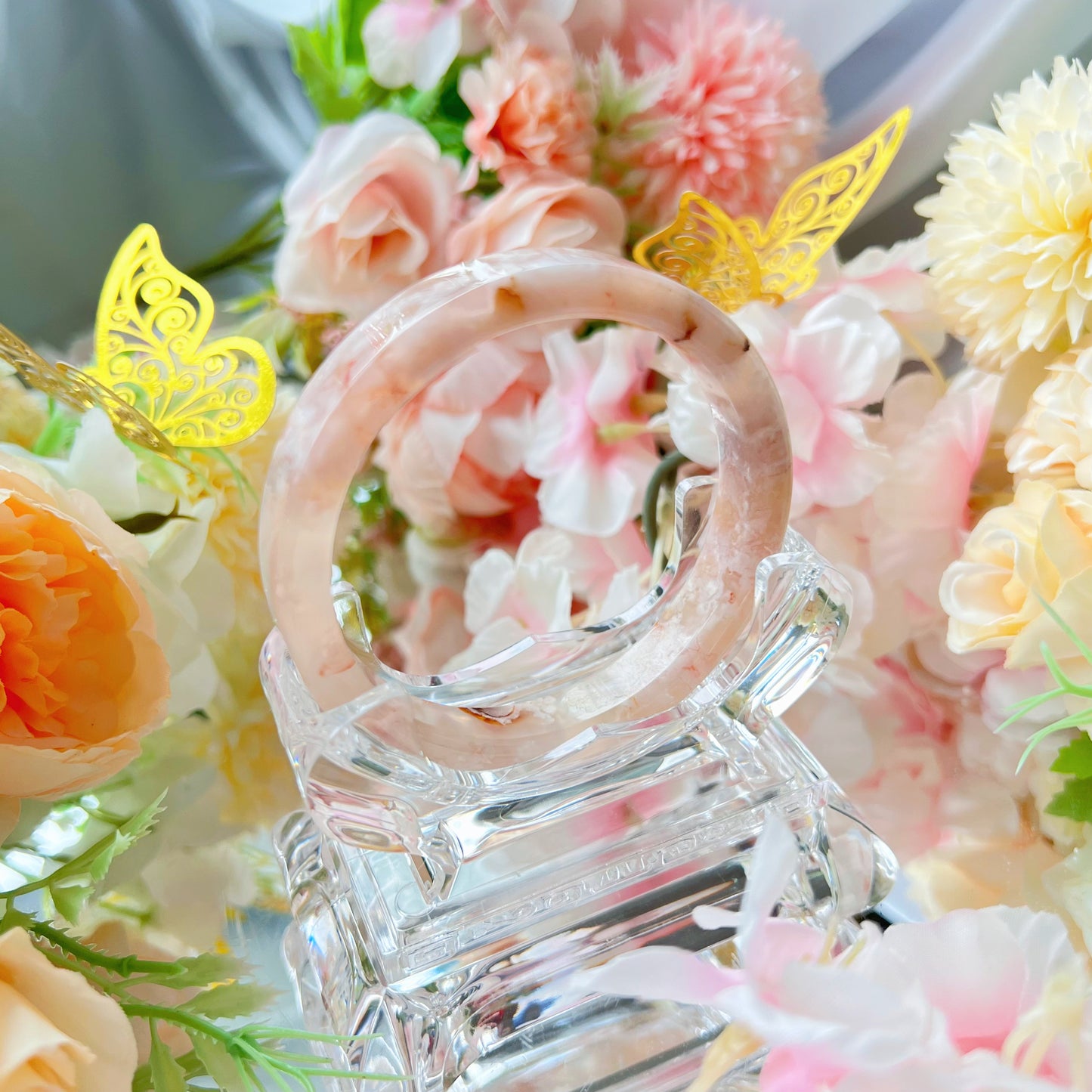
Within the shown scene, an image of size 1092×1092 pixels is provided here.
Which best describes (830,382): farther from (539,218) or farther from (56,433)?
(56,433)

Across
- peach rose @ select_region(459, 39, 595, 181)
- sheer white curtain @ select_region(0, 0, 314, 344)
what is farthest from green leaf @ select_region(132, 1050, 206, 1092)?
sheer white curtain @ select_region(0, 0, 314, 344)

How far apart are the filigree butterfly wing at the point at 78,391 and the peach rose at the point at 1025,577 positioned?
28 centimetres

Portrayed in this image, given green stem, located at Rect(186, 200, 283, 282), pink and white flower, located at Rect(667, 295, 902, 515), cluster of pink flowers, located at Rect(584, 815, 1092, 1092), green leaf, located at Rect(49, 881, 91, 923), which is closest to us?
cluster of pink flowers, located at Rect(584, 815, 1092, 1092)

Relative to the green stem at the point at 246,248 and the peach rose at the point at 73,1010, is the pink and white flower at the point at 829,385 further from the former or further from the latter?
the green stem at the point at 246,248

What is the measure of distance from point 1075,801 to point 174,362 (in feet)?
1.19

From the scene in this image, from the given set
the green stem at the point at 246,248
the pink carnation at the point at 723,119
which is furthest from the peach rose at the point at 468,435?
the green stem at the point at 246,248

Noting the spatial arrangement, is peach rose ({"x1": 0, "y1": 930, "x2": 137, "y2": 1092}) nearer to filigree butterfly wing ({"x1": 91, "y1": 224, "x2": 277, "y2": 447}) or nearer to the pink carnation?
filigree butterfly wing ({"x1": 91, "y1": 224, "x2": 277, "y2": 447})

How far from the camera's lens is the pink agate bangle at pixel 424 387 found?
248 millimetres

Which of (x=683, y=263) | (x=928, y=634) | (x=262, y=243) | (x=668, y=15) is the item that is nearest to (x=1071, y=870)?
(x=928, y=634)

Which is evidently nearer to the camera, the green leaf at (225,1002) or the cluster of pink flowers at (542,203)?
the green leaf at (225,1002)

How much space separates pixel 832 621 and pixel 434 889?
0.15 metres

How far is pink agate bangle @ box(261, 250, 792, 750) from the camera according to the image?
0.81ft

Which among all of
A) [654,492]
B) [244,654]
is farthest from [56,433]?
[654,492]

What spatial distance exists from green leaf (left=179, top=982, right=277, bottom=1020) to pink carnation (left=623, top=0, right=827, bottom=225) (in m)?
0.38
